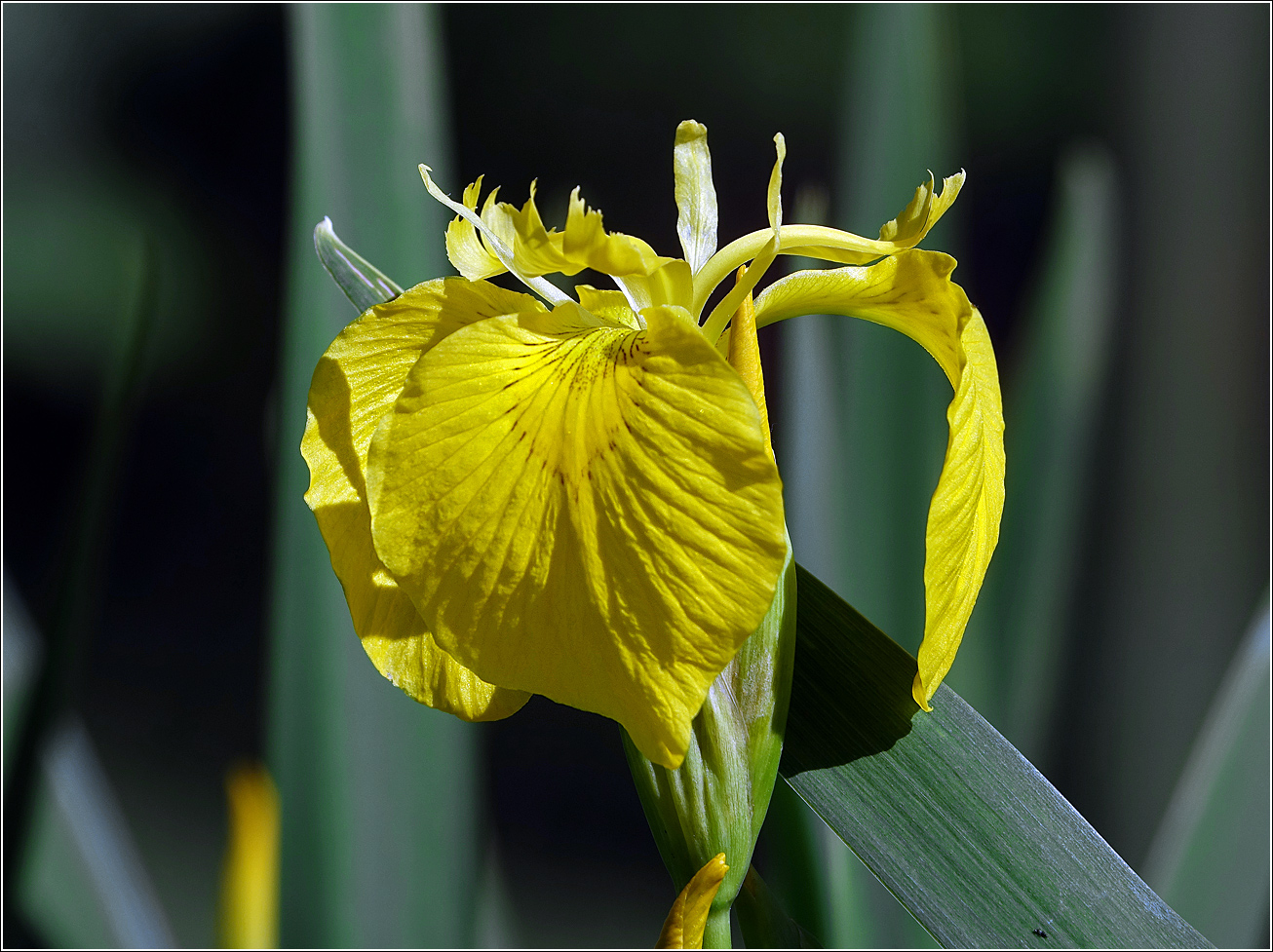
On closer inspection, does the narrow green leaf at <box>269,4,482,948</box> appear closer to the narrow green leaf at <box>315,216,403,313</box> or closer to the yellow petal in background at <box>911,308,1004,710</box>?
the narrow green leaf at <box>315,216,403,313</box>

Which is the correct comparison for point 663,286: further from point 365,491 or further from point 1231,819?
point 1231,819

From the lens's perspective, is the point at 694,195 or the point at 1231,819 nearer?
the point at 694,195

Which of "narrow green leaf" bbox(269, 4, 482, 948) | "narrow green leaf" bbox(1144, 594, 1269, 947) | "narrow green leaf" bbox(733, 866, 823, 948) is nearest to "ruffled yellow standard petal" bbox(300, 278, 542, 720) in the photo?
"narrow green leaf" bbox(733, 866, 823, 948)

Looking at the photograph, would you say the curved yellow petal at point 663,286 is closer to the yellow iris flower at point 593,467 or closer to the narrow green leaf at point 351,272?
the yellow iris flower at point 593,467

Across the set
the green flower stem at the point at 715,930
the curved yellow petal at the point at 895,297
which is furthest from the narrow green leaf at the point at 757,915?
the curved yellow petal at the point at 895,297

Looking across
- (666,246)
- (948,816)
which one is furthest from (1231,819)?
(666,246)
